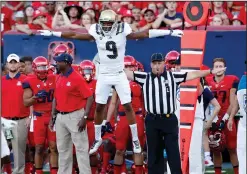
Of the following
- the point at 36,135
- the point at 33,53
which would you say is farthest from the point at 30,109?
the point at 33,53

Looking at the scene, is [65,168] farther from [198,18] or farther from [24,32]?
[24,32]

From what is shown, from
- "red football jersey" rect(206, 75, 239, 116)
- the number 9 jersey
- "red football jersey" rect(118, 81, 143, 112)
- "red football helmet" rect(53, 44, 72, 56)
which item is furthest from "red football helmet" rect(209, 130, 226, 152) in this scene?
"red football helmet" rect(53, 44, 72, 56)

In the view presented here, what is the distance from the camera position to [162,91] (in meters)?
14.2

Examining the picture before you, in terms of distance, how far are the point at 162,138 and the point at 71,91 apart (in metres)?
1.59

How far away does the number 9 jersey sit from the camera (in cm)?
1467

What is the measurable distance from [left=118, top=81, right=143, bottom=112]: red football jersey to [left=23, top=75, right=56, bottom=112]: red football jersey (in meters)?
1.05

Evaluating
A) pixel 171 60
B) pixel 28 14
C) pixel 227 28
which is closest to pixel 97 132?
pixel 171 60

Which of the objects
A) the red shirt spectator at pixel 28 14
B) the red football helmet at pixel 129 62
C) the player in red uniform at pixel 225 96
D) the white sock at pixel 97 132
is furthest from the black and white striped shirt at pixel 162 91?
the red shirt spectator at pixel 28 14

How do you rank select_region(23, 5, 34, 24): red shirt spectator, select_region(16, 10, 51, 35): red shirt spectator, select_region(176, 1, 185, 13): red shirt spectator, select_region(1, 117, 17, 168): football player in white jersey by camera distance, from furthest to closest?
select_region(23, 5, 34, 24): red shirt spectator, select_region(176, 1, 185, 13): red shirt spectator, select_region(16, 10, 51, 35): red shirt spectator, select_region(1, 117, 17, 168): football player in white jersey

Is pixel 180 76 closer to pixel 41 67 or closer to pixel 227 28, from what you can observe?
pixel 41 67

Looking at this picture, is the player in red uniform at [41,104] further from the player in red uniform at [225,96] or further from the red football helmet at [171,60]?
the player in red uniform at [225,96]

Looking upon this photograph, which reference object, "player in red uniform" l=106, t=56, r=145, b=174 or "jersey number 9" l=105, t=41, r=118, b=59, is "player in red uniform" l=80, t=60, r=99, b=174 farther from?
"jersey number 9" l=105, t=41, r=118, b=59

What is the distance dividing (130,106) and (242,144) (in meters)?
1.82

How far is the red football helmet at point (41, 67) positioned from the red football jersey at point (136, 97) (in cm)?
123
